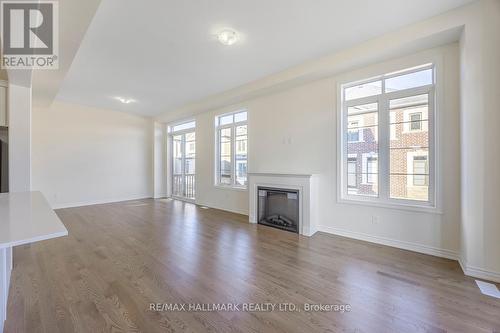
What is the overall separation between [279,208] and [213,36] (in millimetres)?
3044

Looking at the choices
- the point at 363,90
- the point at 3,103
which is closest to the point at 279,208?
the point at 363,90

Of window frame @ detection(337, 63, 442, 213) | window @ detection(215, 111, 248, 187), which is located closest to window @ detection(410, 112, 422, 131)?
window frame @ detection(337, 63, 442, 213)

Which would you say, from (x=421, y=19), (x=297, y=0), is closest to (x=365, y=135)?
(x=421, y=19)

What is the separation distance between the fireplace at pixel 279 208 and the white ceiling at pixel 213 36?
7.16ft

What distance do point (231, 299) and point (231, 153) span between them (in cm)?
391

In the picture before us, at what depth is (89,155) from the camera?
20.2ft

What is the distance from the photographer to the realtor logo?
5.73 ft

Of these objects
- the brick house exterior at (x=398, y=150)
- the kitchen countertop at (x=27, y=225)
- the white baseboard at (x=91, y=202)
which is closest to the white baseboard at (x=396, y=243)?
the brick house exterior at (x=398, y=150)

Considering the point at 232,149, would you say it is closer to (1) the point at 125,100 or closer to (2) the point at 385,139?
(1) the point at 125,100

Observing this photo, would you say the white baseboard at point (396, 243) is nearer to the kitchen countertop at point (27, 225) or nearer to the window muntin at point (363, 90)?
the window muntin at point (363, 90)

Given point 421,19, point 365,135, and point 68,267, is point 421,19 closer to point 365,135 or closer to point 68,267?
point 365,135

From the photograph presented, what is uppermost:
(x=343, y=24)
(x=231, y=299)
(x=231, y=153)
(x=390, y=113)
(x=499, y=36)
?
(x=343, y=24)

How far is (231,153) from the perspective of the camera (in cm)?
554

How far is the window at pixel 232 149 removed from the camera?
17.4 ft
